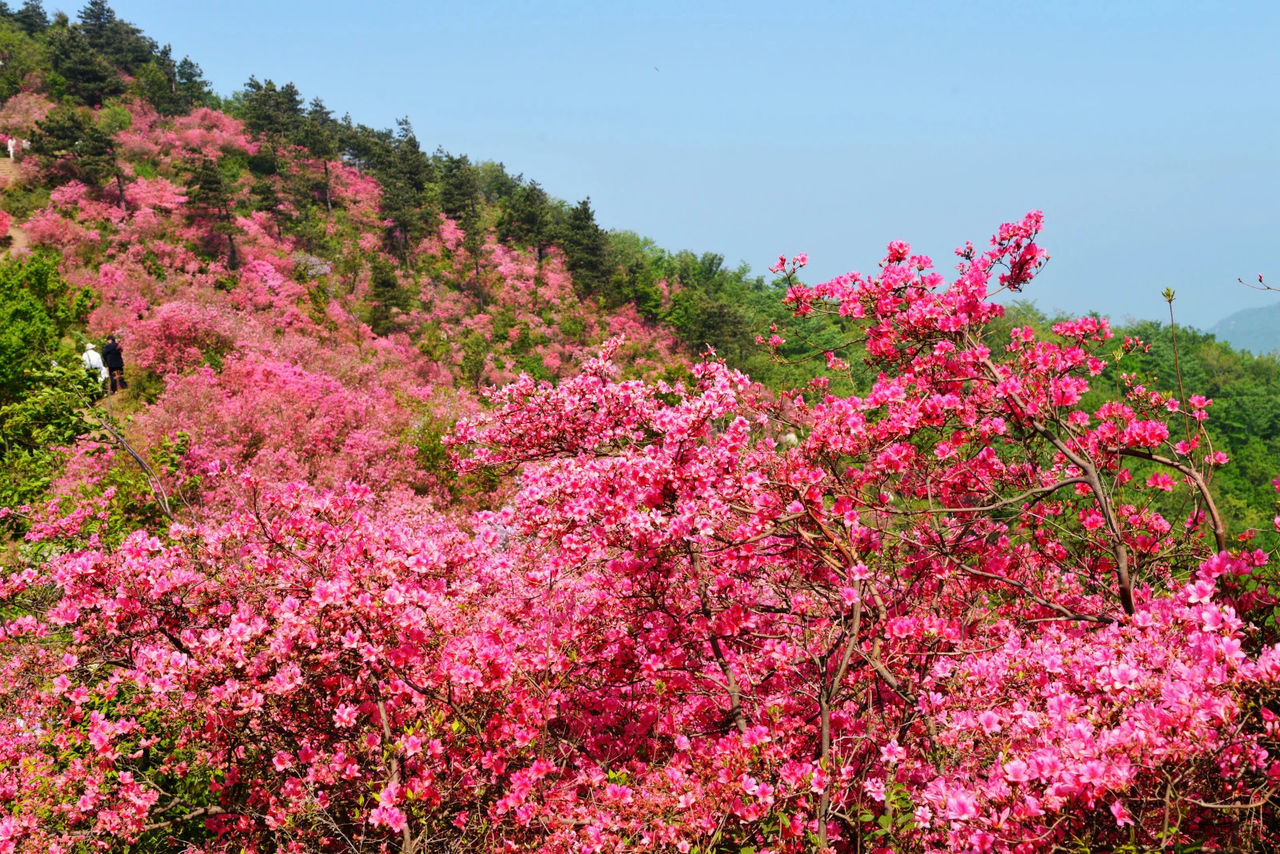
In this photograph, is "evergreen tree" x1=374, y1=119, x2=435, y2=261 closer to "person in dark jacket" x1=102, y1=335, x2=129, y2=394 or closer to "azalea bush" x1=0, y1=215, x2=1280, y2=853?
"person in dark jacket" x1=102, y1=335, x2=129, y2=394

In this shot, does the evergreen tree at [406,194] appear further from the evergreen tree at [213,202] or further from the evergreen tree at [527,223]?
the evergreen tree at [213,202]

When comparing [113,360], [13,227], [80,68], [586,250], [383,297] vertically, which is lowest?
[113,360]

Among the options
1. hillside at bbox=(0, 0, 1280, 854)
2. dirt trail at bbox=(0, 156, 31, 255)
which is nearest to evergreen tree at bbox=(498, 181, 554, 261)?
dirt trail at bbox=(0, 156, 31, 255)

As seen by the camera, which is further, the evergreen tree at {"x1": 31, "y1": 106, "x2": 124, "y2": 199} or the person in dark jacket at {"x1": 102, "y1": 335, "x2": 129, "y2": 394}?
the evergreen tree at {"x1": 31, "y1": 106, "x2": 124, "y2": 199}

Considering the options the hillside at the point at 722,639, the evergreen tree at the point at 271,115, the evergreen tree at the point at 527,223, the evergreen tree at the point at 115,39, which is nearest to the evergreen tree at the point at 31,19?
the evergreen tree at the point at 115,39

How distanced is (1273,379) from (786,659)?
63929mm

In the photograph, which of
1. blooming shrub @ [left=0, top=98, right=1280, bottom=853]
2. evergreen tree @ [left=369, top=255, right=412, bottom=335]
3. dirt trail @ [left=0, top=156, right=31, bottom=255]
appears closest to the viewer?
blooming shrub @ [left=0, top=98, right=1280, bottom=853]

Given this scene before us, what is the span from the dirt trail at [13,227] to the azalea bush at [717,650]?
2359cm

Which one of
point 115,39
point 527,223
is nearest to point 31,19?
point 115,39

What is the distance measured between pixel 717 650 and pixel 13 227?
2938 cm

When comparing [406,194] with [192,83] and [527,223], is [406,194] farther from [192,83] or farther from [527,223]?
[192,83]

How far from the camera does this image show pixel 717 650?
362cm

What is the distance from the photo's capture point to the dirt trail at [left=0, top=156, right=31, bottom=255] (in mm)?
20953

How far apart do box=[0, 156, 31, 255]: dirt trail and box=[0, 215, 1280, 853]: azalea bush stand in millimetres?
23588
